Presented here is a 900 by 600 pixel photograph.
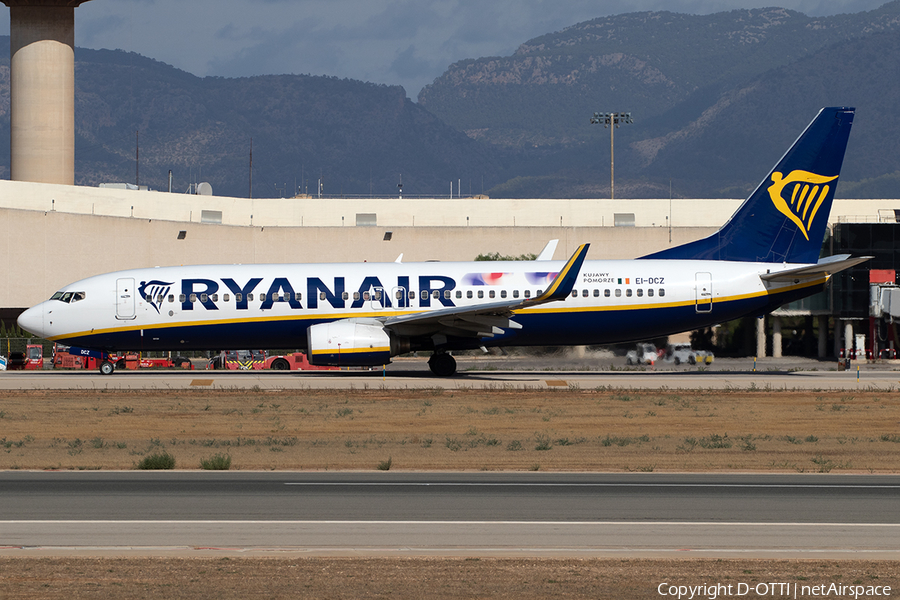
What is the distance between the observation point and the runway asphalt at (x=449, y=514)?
1438 centimetres

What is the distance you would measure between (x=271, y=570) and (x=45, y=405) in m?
23.9

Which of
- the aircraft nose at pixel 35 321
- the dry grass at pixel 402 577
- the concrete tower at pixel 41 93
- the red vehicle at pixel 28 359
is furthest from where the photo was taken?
the concrete tower at pixel 41 93

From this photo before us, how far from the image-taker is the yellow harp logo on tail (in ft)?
146

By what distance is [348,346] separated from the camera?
131 feet

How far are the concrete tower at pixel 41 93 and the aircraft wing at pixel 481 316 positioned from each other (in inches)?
2494

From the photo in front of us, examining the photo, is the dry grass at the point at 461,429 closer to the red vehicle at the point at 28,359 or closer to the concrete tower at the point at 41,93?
the red vehicle at the point at 28,359

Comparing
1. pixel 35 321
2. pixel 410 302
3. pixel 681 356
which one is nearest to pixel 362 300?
pixel 410 302

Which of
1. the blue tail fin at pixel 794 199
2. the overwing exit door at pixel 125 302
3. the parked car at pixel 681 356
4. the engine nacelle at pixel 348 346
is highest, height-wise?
the blue tail fin at pixel 794 199

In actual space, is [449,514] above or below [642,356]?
below

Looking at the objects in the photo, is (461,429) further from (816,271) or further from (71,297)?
(71,297)

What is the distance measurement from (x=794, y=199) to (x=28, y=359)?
43398 millimetres

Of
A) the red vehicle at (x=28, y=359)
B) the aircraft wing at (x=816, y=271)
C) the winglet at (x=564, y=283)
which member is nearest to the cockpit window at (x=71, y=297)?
the red vehicle at (x=28, y=359)

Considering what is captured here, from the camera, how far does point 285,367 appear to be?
57562 mm

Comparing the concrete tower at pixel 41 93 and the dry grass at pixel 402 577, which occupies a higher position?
the concrete tower at pixel 41 93
